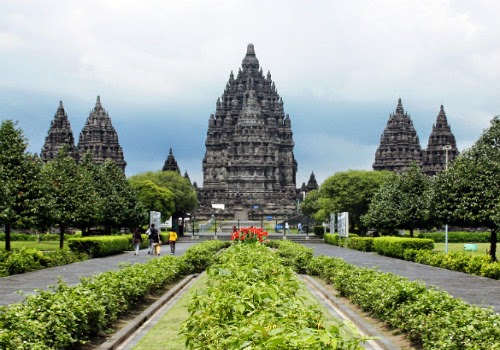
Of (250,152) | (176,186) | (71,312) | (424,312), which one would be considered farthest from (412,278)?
(250,152)

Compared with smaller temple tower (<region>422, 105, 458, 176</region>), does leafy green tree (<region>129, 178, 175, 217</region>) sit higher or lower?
lower

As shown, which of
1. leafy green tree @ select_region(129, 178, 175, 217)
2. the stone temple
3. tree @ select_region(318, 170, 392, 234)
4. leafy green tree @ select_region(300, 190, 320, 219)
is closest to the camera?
tree @ select_region(318, 170, 392, 234)

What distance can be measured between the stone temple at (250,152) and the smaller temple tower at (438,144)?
2890 cm

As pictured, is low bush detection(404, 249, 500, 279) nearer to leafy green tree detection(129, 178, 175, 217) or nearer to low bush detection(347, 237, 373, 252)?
low bush detection(347, 237, 373, 252)

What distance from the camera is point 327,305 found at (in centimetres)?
2017

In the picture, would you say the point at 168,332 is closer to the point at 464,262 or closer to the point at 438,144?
the point at 464,262

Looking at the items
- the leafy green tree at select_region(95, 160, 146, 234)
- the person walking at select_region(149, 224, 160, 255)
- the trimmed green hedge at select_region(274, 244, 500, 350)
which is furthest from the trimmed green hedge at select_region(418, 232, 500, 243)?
the trimmed green hedge at select_region(274, 244, 500, 350)

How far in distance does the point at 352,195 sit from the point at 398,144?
58.9m

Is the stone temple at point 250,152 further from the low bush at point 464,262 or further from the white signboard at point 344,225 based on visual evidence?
the low bush at point 464,262

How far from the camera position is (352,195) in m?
92.4

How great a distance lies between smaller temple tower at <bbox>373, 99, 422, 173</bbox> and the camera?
14700 cm

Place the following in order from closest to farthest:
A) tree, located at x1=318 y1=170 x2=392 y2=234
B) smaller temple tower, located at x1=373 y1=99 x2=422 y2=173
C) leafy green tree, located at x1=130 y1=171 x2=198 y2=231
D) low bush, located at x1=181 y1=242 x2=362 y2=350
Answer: low bush, located at x1=181 y1=242 x2=362 y2=350 < tree, located at x1=318 y1=170 x2=392 y2=234 < leafy green tree, located at x1=130 y1=171 x2=198 y2=231 < smaller temple tower, located at x1=373 y1=99 x2=422 y2=173

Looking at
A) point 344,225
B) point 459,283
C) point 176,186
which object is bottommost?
point 459,283

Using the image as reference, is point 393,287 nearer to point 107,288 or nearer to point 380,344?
point 380,344
